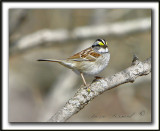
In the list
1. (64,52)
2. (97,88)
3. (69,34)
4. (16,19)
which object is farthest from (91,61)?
(64,52)

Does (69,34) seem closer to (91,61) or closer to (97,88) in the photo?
(91,61)

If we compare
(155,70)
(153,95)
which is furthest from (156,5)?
(153,95)

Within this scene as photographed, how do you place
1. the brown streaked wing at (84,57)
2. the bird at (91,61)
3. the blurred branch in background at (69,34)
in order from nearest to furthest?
the bird at (91,61) → the brown streaked wing at (84,57) → the blurred branch in background at (69,34)

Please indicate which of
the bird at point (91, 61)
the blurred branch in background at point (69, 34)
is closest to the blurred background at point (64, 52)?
the blurred branch in background at point (69, 34)

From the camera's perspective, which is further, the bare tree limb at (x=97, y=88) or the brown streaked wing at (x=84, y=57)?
the brown streaked wing at (x=84, y=57)

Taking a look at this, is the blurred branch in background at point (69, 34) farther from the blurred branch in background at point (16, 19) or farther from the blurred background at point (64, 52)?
the blurred branch in background at point (16, 19)

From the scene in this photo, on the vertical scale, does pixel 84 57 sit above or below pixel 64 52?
below
